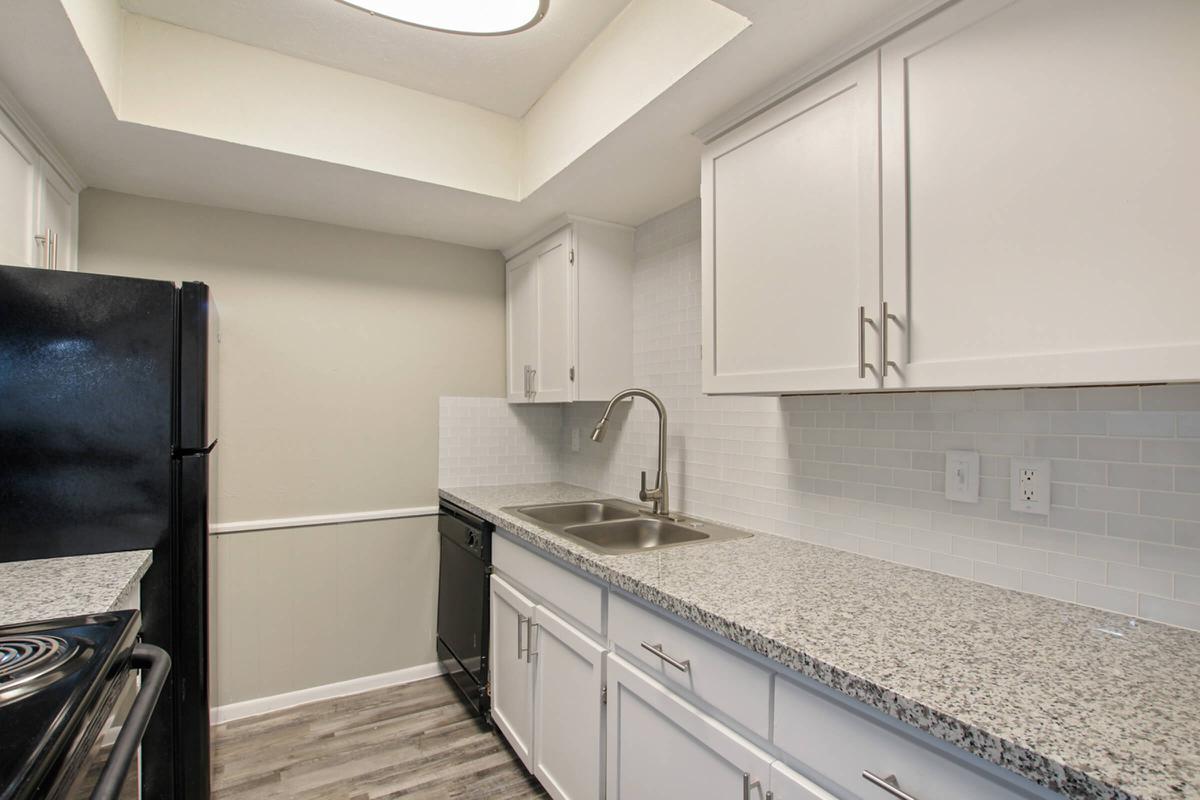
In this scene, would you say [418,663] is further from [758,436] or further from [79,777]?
[79,777]

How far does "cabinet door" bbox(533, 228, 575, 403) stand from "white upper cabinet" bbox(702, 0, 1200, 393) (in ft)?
3.64

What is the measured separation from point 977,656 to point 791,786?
0.37 metres

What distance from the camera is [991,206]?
1012 mm

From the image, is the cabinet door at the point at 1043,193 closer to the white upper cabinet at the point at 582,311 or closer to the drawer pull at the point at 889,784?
the drawer pull at the point at 889,784

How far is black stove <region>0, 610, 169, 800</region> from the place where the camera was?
0.65 m

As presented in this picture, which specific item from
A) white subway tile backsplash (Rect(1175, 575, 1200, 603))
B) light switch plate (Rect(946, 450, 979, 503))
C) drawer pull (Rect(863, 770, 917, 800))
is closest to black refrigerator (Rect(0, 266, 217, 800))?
drawer pull (Rect(863, 770, 917, 800))

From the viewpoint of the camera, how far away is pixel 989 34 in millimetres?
1015

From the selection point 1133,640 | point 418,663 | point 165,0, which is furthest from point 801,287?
point 418,663

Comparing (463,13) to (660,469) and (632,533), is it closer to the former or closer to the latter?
A: (660,469)

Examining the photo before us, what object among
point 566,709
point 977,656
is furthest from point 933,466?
point 566,709

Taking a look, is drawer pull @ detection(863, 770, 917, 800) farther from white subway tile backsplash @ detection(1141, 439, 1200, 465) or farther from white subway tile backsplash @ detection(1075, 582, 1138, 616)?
white subway tile backsplash @ detection(1141, 439, 1200, 465)

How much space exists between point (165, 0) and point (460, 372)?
1.72 metres

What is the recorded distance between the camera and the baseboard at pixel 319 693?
7.81 feet

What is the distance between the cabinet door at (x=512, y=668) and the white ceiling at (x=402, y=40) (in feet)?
5.88
